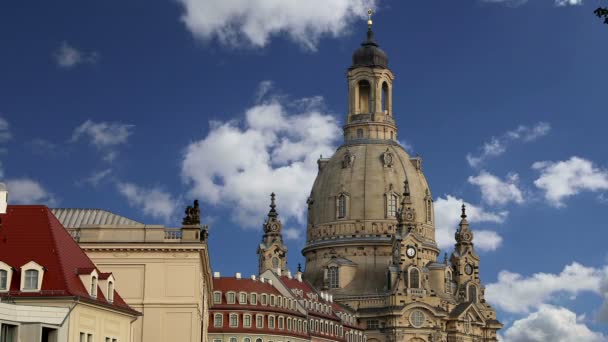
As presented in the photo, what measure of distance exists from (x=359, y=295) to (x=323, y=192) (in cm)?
1801

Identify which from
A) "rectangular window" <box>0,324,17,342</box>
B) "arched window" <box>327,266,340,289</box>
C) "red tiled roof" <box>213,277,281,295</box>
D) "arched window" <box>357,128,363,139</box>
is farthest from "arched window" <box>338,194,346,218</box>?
"rectangular window" <box>0,324,17,342</box>

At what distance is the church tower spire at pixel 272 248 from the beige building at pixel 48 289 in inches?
3995

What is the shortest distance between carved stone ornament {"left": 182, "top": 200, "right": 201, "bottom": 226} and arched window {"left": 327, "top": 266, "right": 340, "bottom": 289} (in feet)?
293

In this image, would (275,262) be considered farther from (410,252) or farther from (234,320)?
(234,320)

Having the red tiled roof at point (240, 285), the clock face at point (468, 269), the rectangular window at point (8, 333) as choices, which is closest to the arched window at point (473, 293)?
the clock face at point (468, 269)

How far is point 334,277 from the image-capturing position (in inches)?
6393

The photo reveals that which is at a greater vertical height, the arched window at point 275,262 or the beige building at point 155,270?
the arched window at point 275,262

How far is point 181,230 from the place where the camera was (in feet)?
235

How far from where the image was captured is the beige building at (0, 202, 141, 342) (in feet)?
160

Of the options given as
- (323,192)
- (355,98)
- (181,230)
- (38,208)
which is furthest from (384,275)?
(38,208)

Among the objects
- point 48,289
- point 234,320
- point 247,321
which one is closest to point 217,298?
point 234,320

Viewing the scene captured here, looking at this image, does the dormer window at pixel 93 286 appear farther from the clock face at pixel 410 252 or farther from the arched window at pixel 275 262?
the arched window at pixel 275 262

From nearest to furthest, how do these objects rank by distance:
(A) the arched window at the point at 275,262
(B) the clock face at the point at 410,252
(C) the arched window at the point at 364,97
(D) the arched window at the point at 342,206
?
1. (B) the clock face at the point at 410,252
2. (A) the arched window at the point at 275,262
3. (D) the arched window at the point at 342,206
4. (C) the arched window at the point at 364,97

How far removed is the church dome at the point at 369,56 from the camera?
176 metres
